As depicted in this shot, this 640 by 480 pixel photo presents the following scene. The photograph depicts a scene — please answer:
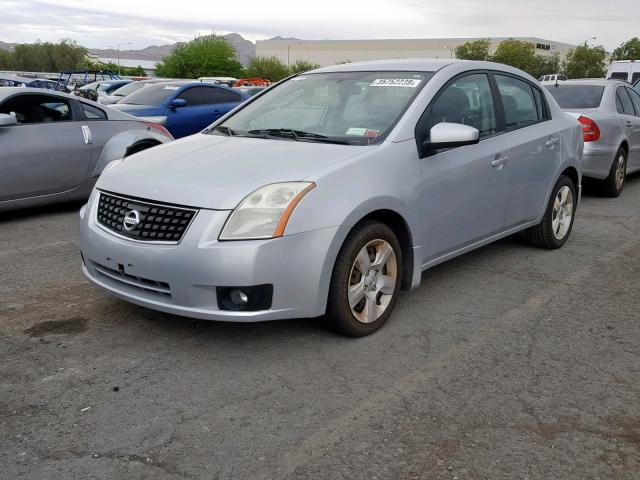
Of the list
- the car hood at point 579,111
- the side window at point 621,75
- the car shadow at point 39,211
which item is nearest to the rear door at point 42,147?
the car shadow at point 39,211

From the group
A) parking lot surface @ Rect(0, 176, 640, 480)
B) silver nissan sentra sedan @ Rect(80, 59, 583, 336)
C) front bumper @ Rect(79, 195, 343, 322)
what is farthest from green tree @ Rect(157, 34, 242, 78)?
front bumper @ Rect(79, 195, 343, 322)

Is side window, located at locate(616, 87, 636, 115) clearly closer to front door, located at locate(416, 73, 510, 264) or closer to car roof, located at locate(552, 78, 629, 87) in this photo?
car roof, located at locate(552, 78, 629, 87)

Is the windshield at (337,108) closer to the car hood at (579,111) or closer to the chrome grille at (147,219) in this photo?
the chrome grille at (147,219)

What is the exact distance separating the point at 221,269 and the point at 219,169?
682 mm

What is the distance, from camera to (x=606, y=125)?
28.6 feet

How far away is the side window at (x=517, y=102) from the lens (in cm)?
518

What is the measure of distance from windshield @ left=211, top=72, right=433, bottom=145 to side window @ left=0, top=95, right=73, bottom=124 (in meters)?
3.13

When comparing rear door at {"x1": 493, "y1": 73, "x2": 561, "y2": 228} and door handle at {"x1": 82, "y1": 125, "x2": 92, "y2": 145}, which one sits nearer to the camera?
rear door at {"x1": 493, "y1": 73, "x2": 561, "y2": 228}

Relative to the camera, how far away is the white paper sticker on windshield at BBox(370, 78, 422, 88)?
452 cm

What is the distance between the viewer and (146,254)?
11.7 ft

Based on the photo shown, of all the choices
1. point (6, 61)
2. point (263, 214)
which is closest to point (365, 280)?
point (263, 214)

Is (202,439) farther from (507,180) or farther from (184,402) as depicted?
(507,180)

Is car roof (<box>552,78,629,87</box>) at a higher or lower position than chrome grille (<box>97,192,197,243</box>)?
higher

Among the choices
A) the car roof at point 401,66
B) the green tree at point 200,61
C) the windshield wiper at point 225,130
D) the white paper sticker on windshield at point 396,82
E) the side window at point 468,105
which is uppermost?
the car roof at point 401,66
